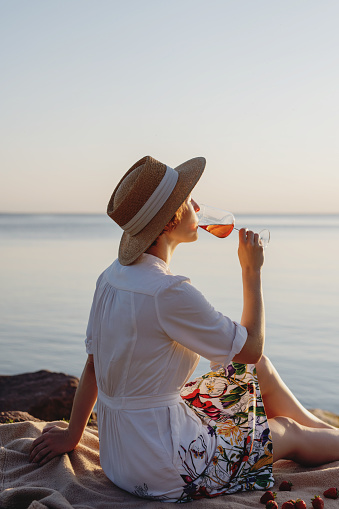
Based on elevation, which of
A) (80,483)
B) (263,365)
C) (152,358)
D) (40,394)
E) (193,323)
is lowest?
(40,394)

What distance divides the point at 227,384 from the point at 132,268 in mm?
818

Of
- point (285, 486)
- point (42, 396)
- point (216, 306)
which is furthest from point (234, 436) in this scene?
point (216, 306)

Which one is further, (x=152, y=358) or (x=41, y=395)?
Result: (x=41, y=395)

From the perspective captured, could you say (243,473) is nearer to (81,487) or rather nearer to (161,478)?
(161,478)

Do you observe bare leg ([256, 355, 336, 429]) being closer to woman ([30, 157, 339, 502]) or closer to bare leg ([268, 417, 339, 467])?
bare leg ([268, 417, 339, 467])

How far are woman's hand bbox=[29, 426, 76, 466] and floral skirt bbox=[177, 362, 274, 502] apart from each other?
0.66 metres

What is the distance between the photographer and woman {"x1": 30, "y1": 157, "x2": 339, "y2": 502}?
2.48 metres

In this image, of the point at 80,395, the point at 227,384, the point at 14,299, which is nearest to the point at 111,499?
the point at 80,395

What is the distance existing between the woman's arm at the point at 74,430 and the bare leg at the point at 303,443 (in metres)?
0.90

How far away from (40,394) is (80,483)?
7.17 feet

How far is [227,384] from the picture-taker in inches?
118

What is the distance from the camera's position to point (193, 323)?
2.46 m

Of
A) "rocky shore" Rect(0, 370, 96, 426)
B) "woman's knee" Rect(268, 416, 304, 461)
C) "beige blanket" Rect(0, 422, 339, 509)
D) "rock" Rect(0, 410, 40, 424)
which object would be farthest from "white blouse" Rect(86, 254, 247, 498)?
"rocky shore" Rect(0, 370, 96, 426)

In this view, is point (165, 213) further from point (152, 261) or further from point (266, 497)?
point (266, 497)
